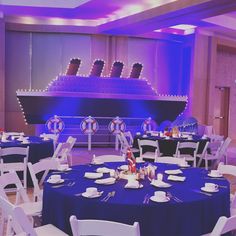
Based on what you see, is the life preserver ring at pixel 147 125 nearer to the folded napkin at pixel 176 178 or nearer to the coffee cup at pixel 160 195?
the folded napkin at pixel 176 178

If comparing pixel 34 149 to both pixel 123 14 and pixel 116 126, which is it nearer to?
pixel 116 126

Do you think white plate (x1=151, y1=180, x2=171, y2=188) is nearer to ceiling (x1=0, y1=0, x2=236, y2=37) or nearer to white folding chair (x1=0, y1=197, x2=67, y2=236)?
white folding chair (x1=0, y1=197, x2=67, y2=236)

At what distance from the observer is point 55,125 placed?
35.8ft

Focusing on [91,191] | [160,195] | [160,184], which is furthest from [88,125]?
[160,195]

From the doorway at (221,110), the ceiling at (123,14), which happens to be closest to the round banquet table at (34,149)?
the ceiling at (123,14)

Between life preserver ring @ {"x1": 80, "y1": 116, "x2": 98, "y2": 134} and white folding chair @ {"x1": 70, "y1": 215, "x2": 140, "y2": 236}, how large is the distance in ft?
28.5

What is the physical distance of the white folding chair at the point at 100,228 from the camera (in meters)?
2.17

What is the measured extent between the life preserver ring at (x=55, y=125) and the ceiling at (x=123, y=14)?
3.23 meters

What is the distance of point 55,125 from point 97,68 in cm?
271

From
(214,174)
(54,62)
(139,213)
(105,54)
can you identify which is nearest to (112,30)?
(105,54)

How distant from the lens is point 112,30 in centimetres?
1166

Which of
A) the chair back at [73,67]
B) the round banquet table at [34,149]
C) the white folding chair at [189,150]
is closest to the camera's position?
the round banquet table at [34,149]

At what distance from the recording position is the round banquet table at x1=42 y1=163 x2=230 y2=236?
109 inches

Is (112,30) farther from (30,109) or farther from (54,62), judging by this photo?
(30,109)
